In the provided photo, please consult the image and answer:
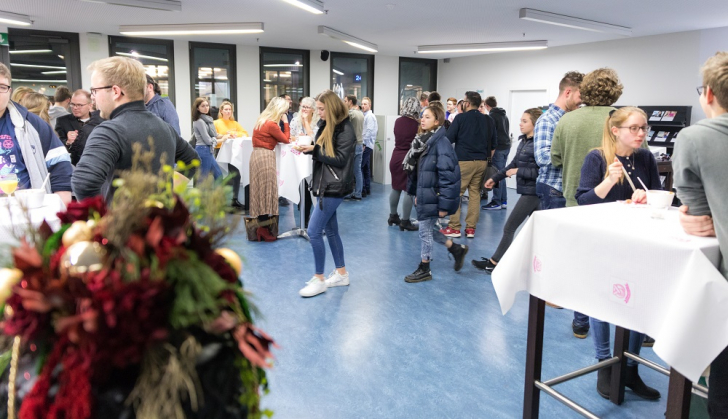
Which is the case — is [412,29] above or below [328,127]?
above

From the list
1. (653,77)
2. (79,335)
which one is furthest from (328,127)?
(653,77)

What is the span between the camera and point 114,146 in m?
1.95

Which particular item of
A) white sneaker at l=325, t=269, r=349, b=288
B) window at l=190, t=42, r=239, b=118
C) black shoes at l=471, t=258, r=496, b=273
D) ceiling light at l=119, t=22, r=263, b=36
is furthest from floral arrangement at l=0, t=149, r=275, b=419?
window at l=190, t=42, r=239, b=118

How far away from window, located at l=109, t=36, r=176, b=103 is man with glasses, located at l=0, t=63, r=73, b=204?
7.37 meters

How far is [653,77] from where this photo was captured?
27.9ft

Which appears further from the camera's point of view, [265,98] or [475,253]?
[265,98]

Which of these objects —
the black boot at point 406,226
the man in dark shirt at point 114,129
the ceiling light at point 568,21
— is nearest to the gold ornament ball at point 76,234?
the man in dark shirt at point 114,129

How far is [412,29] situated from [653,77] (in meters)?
4.03

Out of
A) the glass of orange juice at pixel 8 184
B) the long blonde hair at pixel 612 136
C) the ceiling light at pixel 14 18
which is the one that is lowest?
the glass of orange juice at pixel 8 184

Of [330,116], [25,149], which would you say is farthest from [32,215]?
[330,116]

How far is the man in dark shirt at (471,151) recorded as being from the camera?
18.9 ft

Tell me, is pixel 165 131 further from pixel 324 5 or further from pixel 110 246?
pixel 324 5

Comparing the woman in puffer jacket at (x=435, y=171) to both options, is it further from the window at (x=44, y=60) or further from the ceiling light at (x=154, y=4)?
the window at (x=44, y=60)

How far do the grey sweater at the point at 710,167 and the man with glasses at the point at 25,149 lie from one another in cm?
245
